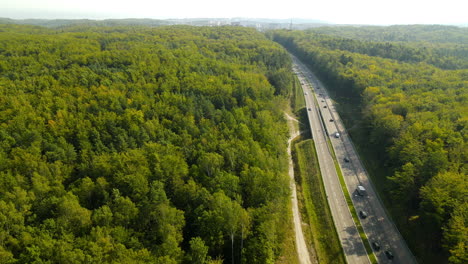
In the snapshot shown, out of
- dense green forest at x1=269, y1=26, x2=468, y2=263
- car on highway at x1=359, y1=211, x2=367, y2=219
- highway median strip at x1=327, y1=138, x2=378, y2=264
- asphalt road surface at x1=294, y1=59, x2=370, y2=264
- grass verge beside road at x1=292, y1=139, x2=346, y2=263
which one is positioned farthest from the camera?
car on highway at x1=359, y1=211, x2=367, y2=219

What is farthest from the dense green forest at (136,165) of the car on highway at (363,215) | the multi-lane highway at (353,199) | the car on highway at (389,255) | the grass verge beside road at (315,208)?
the car on highway at (389,255)

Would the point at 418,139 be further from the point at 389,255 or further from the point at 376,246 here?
the point at 389,255

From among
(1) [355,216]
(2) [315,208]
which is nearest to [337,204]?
(1) [355,216]

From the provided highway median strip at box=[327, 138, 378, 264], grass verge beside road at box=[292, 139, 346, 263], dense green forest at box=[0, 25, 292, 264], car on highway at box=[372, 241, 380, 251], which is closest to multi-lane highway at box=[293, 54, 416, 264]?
car on highway at box=[372, 241, 380, 251]

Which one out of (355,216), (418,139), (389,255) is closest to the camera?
(389,255)

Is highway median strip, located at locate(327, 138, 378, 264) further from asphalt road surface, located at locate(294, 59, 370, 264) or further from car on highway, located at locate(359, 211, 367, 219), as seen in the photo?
car on highway, located at locate(359, 211, 367, 219)

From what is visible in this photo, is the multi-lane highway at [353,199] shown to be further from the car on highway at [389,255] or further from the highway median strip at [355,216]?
the highway median strip at [355,216]
